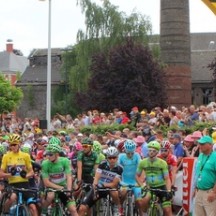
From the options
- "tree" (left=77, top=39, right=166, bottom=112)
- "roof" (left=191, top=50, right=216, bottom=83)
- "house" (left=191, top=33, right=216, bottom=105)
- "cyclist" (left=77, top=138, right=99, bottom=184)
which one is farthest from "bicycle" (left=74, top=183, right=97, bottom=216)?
"roof" (left=191, top=50, right=216, bottom=83)

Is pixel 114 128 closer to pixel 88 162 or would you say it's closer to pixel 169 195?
pixel 88 162

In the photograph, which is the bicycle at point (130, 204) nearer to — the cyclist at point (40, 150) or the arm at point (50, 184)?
the arm at point (50, 184)

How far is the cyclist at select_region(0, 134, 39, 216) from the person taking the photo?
1377cm

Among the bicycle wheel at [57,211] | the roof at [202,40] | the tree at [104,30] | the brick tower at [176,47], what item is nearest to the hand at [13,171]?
the bicycle wheel at [57,211]

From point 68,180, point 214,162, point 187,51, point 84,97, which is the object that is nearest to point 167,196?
point 68,180

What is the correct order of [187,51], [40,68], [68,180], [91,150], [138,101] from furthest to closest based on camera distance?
[40,68]
[187,51]
[138,101]
[91,150]
[68,180]

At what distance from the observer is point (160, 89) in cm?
5347

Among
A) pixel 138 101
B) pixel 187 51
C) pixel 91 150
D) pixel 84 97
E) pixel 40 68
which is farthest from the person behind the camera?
pixel 40 68

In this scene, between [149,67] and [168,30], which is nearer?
[149,67]

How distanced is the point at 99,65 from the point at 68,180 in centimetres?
4181

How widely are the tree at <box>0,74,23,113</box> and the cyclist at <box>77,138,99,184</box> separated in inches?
3201

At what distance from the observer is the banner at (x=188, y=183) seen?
14484 mm

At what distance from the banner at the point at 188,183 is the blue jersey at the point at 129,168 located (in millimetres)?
1083

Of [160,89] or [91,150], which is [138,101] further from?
[91,150]
